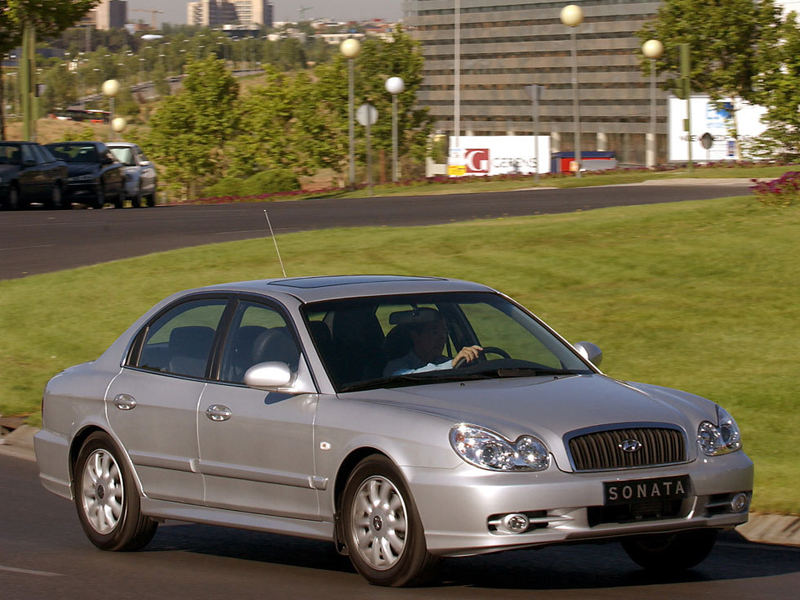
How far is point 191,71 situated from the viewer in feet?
260

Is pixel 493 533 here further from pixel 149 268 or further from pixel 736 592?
pixel 149 268

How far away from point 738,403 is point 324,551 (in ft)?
14.5

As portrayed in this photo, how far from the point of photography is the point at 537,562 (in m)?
7.29

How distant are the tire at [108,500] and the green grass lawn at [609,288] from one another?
367 centimetres

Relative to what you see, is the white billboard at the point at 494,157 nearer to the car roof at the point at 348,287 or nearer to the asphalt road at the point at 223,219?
the asphalt road at the point at 223,219

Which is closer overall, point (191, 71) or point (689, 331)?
A: point (689, 331)

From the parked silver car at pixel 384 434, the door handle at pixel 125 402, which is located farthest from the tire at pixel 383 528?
the door handle at pixel 125 402

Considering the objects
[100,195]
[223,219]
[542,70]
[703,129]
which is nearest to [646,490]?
[223,219]

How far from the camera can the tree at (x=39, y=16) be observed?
2063 inches

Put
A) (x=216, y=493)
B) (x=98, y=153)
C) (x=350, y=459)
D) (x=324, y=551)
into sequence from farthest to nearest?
(x=98, y=153), (x=324, y=551), (x=216, y=493), (x=350, y=459)

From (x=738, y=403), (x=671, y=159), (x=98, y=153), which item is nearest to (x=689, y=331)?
(x=738, y=403)

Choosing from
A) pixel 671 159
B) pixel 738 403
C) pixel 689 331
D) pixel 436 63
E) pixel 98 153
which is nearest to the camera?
pixel 738 403

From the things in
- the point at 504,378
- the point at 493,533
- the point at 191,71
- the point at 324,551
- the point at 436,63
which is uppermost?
the point at 436,63

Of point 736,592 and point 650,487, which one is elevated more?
point 650,487
